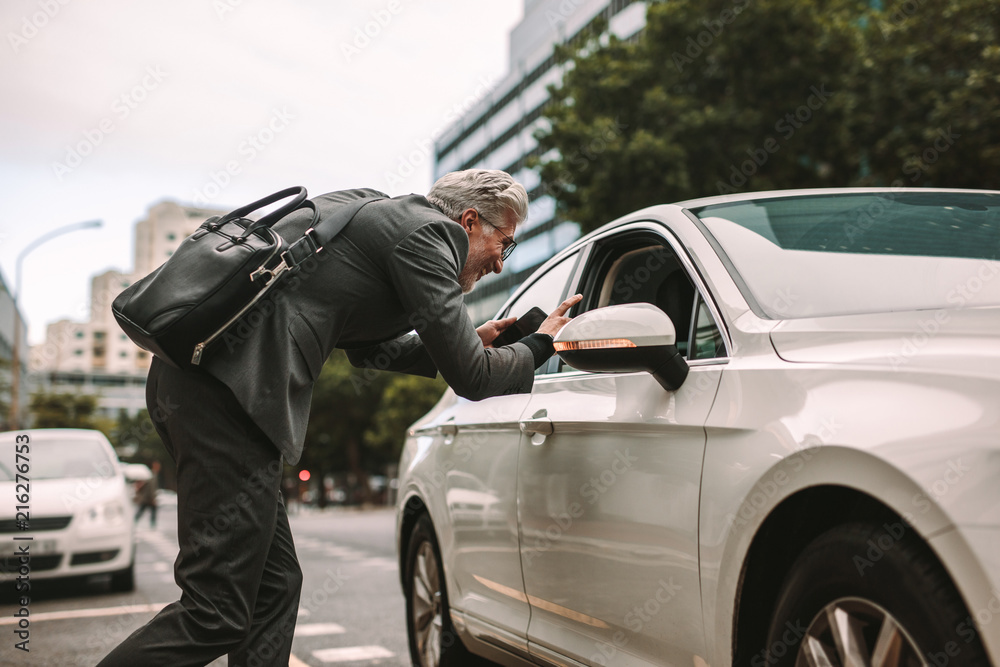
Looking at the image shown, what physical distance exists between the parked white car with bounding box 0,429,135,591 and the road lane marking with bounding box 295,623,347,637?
9.20 feet

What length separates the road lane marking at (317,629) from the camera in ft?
20.5

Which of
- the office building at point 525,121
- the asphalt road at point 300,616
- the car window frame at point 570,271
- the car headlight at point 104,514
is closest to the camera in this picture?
the car window frame at point 570,271

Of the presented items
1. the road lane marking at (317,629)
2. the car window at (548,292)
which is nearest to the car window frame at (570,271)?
the car window at (548,292)

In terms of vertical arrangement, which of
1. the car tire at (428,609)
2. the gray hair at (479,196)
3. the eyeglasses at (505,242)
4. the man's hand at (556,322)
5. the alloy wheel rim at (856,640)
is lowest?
the car tire at (428,609)

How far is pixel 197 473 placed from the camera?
94.5 inches

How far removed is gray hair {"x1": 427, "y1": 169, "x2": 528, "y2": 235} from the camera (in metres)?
2.87

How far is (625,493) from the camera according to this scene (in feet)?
8.55

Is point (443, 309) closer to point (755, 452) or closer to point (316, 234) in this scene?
point (316, 234)

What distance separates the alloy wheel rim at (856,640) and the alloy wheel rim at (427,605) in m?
2.36

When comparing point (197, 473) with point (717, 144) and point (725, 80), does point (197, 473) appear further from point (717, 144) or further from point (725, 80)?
point (725, 80)

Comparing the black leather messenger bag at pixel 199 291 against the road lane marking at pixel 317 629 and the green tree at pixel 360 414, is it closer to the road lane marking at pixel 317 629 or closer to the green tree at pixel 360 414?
the road lane marking at pixel 317 629

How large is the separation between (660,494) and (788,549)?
407mm

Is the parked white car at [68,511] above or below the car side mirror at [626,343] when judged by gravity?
below

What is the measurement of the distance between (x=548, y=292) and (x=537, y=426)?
0.83m
